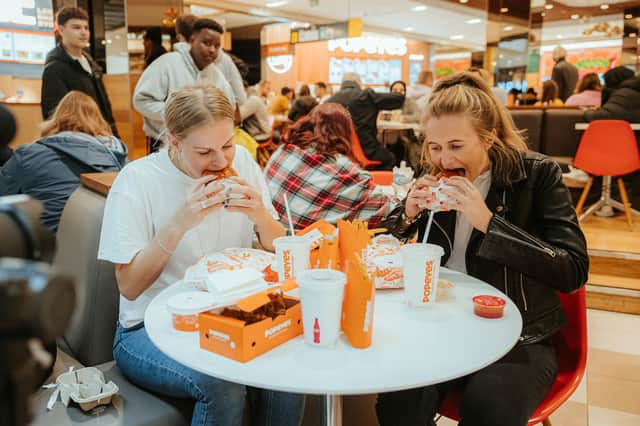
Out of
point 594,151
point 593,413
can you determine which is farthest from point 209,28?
point 594,151

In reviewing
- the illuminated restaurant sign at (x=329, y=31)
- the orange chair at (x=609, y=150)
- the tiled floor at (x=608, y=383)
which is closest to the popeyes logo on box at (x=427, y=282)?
the tiled floor at (x=608, y=383)

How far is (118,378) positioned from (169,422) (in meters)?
0.29

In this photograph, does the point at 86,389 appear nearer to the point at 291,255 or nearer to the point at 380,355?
the point at 291,255

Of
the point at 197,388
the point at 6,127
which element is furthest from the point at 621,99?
the point at 6,127

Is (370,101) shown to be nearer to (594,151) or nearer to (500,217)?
(594,151)

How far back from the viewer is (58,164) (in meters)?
2.87

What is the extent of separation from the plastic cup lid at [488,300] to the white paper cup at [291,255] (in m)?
0.47

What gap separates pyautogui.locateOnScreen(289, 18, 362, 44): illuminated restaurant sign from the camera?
13156 millimetres

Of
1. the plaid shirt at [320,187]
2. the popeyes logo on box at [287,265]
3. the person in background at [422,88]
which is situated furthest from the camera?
the person in background at [422,88]

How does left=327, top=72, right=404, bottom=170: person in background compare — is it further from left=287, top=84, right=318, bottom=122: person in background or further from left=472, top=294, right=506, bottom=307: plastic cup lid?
left=472, top=294, right=506, bottom=307: plastic cup lid

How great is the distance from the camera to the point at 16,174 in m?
2.83

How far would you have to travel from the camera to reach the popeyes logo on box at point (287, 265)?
5.08 ft

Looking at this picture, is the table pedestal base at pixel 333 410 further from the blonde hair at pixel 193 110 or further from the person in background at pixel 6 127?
the person in background at pixel 6 127

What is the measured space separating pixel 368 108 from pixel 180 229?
471cm
